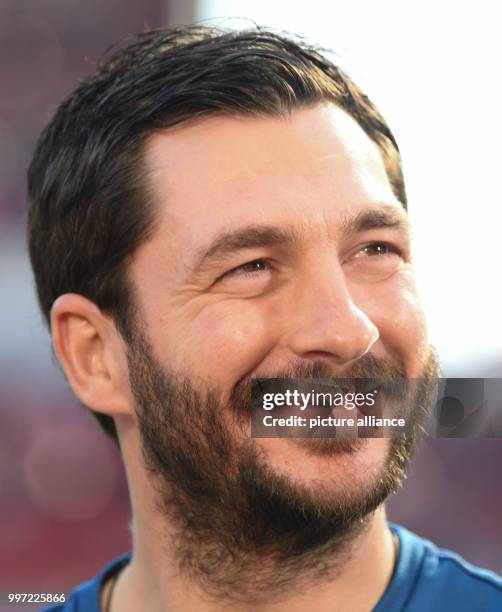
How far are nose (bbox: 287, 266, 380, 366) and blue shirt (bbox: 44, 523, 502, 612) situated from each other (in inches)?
12.5

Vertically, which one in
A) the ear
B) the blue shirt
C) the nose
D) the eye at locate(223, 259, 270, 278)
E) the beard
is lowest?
the blue shirt

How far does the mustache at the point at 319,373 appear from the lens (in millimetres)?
1003

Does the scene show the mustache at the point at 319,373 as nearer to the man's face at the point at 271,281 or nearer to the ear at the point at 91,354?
the man's face at the point at 271,281

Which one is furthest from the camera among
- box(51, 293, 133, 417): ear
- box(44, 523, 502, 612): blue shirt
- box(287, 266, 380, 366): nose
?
box(51, 293, 133, 417): ear

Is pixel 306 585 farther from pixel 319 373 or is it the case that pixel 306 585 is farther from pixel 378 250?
pixel 378 250

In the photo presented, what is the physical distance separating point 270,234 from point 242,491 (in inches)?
12.3

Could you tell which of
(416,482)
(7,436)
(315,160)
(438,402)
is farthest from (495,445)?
(315,160)

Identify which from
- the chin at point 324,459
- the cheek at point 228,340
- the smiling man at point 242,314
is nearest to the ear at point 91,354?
the smiling man at point 242,314

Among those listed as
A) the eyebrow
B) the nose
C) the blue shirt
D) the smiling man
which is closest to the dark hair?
the smiling man

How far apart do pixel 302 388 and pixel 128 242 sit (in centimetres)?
33

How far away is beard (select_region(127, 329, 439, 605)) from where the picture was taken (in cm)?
100

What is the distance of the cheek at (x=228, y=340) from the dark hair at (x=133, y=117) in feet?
0.46

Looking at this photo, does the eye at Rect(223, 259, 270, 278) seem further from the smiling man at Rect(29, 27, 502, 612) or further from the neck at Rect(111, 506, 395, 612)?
the neck at Rect(111, 506, 395, 612)

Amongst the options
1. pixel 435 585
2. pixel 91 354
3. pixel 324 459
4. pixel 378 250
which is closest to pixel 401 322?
pixel 378 250
